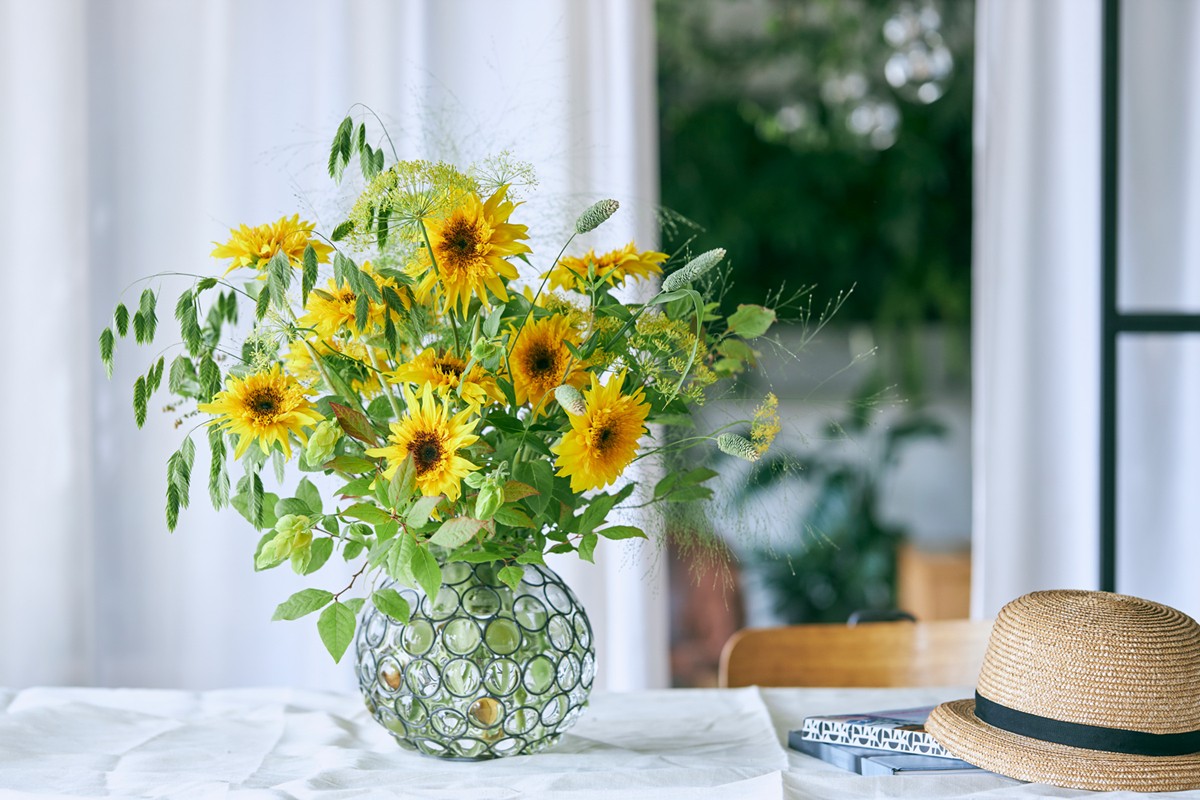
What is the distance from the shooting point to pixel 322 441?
2.97ft

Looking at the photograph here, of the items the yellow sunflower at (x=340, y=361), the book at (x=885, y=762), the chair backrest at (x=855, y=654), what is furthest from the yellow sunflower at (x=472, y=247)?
the chair backrest at (x=855, y=654)

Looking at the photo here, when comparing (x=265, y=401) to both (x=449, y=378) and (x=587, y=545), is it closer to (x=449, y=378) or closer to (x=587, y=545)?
(x=449, y=378)

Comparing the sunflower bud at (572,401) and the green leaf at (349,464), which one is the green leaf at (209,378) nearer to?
the green leaf at (349,464)

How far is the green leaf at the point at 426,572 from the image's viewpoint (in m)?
0.88

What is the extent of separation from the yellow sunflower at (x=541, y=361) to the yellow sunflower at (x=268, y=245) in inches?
7.5

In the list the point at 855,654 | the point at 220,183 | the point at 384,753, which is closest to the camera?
the point at 384,753

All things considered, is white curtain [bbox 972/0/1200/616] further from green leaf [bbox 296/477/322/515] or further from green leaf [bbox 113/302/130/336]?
green leaf [bbox 113/302/130/336]

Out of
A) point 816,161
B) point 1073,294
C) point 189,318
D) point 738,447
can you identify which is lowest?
point 738,447

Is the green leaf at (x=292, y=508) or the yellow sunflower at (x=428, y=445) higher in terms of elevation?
the yellow sunflower at (x=428, y=445)

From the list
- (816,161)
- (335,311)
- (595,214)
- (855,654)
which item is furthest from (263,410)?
(816,161)

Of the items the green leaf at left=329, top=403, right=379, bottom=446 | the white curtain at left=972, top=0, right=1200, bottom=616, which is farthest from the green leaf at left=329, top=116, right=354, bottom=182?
the white curtain at left=972, top=0, right=1200, bottom=616

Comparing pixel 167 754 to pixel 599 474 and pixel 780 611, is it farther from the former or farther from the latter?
pixel 780 611

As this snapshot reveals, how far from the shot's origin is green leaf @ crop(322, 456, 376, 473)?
0.94 metres

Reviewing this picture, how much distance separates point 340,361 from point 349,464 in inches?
3.9
